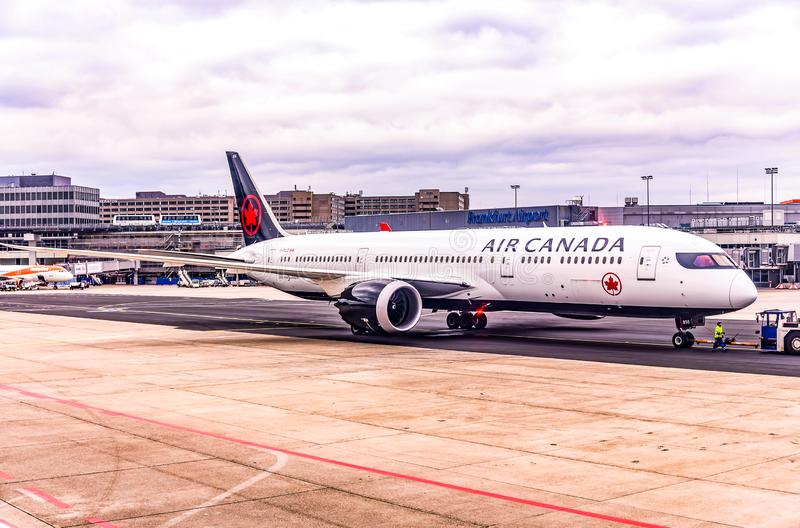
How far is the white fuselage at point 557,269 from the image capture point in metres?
32.7

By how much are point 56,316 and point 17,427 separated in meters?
43.2

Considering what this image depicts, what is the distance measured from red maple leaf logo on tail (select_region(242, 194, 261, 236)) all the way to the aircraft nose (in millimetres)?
30728

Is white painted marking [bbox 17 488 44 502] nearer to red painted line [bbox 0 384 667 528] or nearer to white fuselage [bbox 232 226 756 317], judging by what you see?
red painted line [bbox 0 384 667 528]

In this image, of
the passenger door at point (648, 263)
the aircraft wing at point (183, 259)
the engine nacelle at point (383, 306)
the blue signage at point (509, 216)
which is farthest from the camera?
the blue signage at point (509, 216)

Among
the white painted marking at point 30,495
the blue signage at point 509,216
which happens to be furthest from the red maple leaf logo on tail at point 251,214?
the blue signage at point 509,216

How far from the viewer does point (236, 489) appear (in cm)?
1309

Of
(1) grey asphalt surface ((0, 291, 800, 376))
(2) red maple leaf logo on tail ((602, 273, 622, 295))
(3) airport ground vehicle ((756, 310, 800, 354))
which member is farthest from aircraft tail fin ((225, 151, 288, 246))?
(3) airport ground vehicle ((756, 310, 800, 354))

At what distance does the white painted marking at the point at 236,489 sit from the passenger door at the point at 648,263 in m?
21.6

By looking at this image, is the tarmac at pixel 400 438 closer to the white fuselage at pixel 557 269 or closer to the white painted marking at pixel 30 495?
the white painted marking at pixel 30 495

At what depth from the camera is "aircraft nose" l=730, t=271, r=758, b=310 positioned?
3153 centimetres

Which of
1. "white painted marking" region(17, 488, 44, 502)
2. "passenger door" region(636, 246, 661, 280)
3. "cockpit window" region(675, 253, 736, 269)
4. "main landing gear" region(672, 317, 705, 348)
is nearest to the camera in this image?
"white painted marking" region(17, 488, 44, 502)

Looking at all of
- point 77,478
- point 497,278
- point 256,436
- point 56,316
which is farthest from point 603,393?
point 56,316

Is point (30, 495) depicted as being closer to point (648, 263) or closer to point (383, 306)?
point (383, 306)

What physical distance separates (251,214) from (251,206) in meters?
0.51
